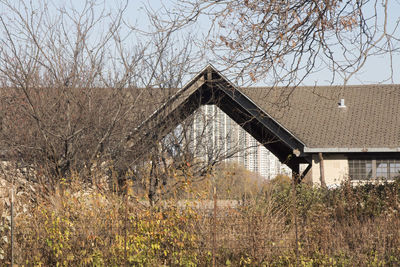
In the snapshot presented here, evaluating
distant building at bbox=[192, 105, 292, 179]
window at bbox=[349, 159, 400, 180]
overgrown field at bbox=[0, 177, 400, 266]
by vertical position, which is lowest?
overgrown field at bbox=[0, 177, 400, 266]

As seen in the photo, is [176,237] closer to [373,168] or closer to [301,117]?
[373,168]

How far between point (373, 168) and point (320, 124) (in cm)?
217

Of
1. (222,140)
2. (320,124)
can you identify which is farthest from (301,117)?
(222,140)

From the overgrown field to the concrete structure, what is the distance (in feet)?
18.5

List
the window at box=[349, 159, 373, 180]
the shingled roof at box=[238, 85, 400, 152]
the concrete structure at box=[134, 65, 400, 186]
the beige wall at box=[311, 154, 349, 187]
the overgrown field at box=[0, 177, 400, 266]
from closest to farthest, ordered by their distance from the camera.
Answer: the overgrown field at box=[0, 177, 400, 266], the concrete structure at box=[134, 65, 400, 186], the shingled roof at box=[238, 85, 400, 152], the beige wall at box=[311, 154, 349, 187], the window at box=[349, 159, 373, 180]

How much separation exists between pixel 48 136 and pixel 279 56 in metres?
5.34

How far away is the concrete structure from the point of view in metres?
15.1

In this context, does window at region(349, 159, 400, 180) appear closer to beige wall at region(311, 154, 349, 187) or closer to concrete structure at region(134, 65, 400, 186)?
concrete structure at region(134, 65, 400, 186)

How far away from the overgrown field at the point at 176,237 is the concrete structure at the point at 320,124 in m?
5.65

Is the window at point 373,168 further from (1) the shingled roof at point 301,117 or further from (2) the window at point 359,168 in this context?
(1) the shingled roof at point 301,117

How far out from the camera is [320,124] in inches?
717

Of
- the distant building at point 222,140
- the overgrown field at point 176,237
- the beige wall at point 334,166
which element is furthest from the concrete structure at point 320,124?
the overgrown field at point 176,237

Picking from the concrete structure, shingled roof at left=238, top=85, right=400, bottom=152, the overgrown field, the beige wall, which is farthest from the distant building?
the overgrown field

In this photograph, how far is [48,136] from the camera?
33.6 feet
